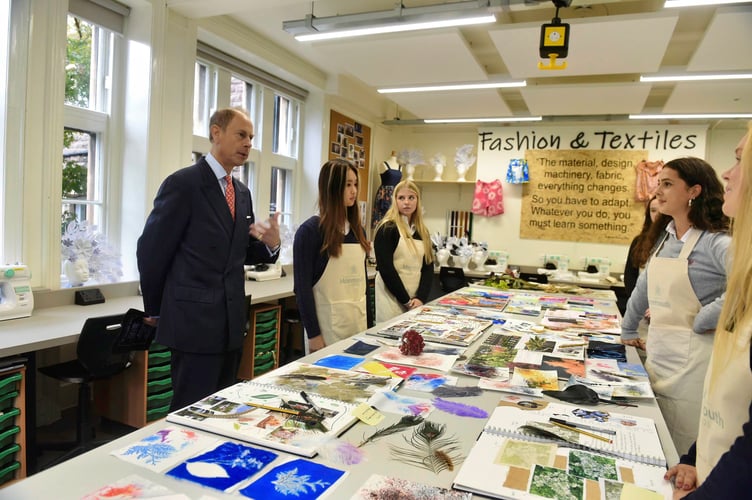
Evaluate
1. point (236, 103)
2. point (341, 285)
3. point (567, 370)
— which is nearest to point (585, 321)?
point (567, 370)

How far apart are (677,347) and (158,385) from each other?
8.98 feet

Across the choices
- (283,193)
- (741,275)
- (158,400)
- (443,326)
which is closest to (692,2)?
(443,326)

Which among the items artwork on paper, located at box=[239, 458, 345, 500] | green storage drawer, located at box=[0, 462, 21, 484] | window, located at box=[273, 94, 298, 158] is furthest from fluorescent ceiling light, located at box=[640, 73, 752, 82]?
green storage drawer, located at box=[0, 462, 21, 484]

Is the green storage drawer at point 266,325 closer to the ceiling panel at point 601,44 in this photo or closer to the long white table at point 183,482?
the ceiling panel at point 601,44

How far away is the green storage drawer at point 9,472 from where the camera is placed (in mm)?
2211

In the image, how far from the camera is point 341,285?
2570 millimetres

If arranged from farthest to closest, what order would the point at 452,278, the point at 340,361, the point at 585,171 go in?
the point at 585,171 → the point at 452,278 → the point at 340,361

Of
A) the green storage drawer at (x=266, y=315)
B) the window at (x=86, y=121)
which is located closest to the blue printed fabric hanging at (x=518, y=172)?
the green storage drawer at (x=266, y=315)

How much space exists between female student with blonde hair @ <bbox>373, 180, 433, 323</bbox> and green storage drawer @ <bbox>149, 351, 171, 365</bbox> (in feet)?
4.28

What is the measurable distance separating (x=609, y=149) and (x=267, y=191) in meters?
4.34

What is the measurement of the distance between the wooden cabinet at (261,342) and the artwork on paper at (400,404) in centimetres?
262

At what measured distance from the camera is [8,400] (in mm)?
2260

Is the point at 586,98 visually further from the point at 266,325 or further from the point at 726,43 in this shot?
the point at 266,325

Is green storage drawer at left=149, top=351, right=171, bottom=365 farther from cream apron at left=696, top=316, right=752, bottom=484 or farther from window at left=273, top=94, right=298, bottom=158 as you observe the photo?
window at left=273, top=94, right=298, bottom=158
